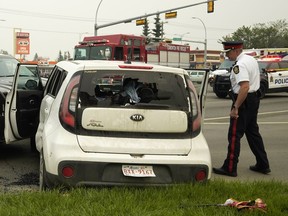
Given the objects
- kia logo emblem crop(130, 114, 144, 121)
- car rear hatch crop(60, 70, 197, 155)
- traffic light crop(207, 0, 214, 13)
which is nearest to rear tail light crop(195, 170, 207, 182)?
car rear hatch crop(60, 70, 197, 155)

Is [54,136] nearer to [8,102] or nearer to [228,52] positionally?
[8,102]

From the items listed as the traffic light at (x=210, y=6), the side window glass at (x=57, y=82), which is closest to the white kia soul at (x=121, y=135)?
the side window glass at (x=57, y=82)

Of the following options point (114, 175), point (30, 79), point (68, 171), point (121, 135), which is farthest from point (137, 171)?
point (30, 79)

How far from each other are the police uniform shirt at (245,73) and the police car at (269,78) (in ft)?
44.2

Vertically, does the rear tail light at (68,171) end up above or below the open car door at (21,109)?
below

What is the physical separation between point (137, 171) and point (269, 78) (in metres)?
16.1

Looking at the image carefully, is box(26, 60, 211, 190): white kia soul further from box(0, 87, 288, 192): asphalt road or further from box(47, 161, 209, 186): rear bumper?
box(0, 87, 288, 192): asphalt road

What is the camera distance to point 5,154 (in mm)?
7004

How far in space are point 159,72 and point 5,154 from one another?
357 centimetres

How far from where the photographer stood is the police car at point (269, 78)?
19.2m

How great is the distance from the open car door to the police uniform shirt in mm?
2744

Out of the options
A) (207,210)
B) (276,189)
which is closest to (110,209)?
(207,210)

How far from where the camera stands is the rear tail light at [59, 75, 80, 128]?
13.8 ft

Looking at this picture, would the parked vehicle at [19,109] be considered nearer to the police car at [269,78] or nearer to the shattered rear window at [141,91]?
the shattered rear window at [141,91]
